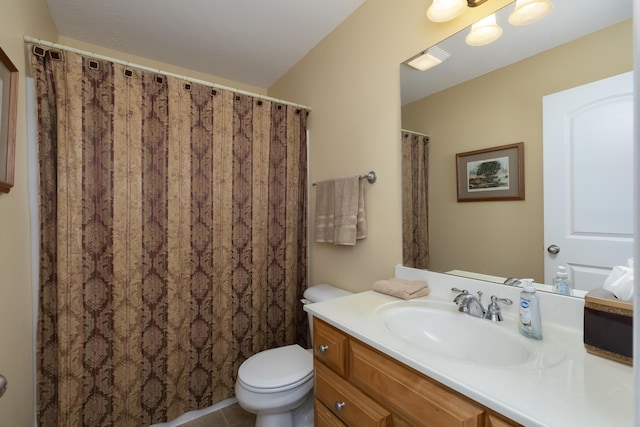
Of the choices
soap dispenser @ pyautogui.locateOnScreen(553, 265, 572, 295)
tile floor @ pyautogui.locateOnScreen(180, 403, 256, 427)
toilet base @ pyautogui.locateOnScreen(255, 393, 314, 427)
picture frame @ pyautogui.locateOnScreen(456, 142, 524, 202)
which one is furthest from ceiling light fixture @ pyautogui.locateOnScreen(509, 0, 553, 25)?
tile floor @ pyautogui.locateOnScreen(180, 403, 256, 427)

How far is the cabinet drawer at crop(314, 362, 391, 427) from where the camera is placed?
84 cm

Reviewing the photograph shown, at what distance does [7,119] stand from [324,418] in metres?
1.62

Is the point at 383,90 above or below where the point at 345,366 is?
above

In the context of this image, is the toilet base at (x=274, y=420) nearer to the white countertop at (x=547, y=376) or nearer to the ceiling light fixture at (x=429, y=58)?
the white countertop at (x=547, y=376)

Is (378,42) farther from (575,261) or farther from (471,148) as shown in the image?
(575,261)

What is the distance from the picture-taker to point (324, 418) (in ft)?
3.54

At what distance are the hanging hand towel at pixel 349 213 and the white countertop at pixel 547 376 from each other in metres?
0.63

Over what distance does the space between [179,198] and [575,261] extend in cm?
188

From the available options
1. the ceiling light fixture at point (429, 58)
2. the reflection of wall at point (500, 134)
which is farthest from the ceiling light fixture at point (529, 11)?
the ceiling light fixture at point (429, 58)

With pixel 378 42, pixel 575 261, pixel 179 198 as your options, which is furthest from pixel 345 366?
pixel 378 42

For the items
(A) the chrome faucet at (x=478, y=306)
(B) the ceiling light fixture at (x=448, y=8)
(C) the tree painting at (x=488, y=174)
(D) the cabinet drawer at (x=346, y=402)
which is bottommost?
(D) the cabinet drawer at (x=346, y=402)

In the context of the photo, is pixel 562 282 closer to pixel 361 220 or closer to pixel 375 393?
pixel 375 393

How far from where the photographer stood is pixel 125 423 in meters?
1.52

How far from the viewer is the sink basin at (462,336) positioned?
793 mm
